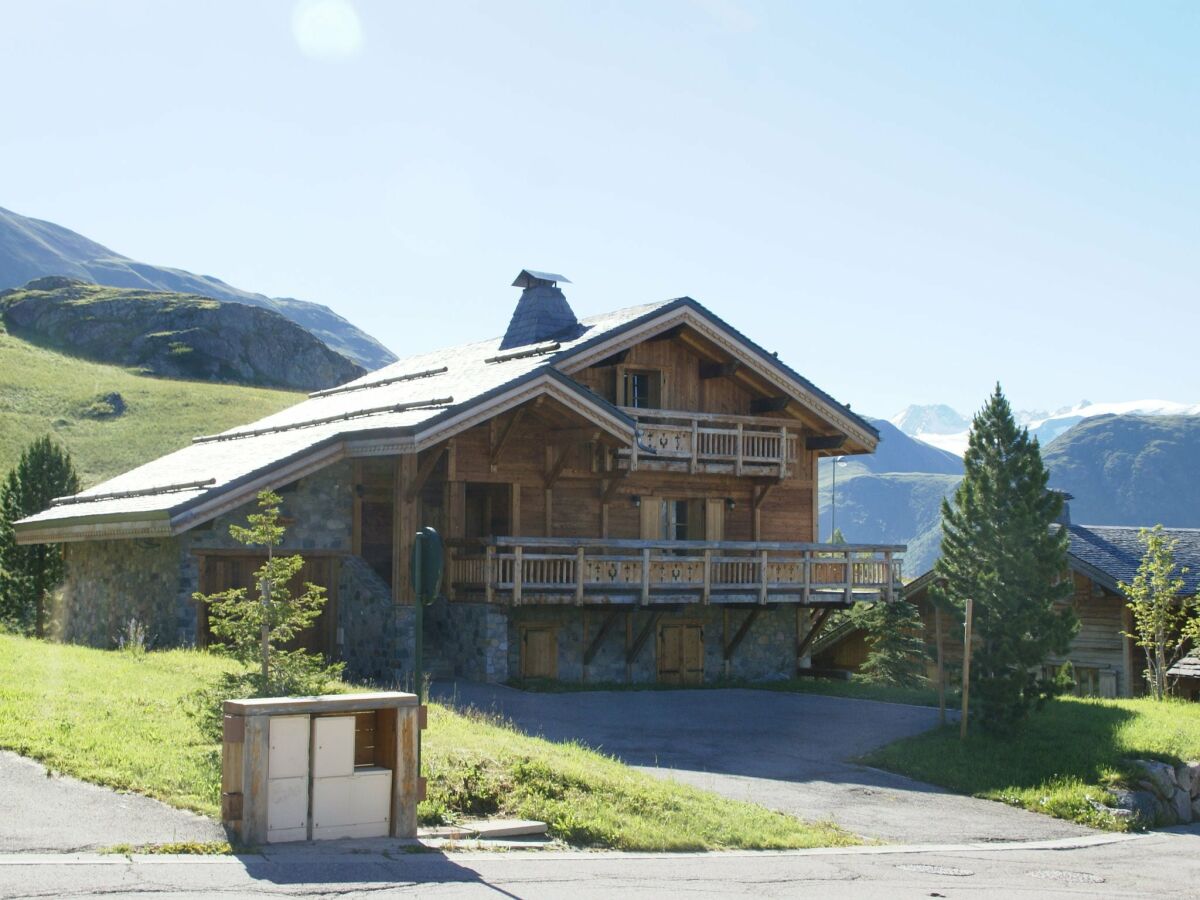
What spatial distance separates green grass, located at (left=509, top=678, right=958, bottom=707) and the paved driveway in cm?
67

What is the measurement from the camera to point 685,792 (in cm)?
1652

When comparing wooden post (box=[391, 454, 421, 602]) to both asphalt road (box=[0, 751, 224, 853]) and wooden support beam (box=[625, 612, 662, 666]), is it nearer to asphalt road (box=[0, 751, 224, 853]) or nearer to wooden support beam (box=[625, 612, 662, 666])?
wooden support beam (box=[625, 612, 662, 666])

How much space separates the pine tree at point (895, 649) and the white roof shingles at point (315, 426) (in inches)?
454

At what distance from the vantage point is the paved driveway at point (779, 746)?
17.9 meters

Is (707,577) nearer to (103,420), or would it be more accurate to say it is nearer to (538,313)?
(538,313)

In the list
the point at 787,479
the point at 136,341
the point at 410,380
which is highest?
the point at 136,341

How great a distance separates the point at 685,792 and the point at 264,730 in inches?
243

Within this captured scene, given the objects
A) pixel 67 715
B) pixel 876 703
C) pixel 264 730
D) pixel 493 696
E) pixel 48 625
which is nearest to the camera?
pixel 264 730

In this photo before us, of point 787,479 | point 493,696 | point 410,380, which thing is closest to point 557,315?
point 410,380

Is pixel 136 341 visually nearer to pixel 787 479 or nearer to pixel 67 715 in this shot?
pixel 787 479

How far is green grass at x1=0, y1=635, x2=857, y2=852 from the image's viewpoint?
13461 mm

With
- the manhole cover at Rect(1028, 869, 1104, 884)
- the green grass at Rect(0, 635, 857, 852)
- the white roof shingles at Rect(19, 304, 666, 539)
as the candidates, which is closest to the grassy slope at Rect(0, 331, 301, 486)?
the white roof shingles at Rect(19, 304, 666, 539)

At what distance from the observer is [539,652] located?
29516 mm

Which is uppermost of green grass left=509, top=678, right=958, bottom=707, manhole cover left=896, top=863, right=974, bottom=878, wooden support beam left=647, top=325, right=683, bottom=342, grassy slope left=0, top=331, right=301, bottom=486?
grassy slope left=0, top=331, right=301, bottom=486
